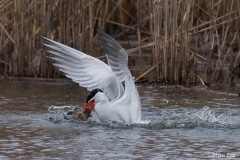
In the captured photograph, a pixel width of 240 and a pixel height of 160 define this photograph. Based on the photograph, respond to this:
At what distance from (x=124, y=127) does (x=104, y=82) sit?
0.63m

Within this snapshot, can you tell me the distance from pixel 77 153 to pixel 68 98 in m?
3.58

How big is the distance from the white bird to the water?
6.9 inches

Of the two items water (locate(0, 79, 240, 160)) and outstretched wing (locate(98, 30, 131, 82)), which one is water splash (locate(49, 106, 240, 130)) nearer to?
water (locate(0, 79, 240, 160))

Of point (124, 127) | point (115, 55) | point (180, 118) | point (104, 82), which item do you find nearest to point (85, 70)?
point (104, 82)

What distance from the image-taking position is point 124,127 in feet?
25.9

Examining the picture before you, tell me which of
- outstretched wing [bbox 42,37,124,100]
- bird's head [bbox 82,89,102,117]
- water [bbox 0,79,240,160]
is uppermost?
outstretched wing [bbox 42,37,124,100]

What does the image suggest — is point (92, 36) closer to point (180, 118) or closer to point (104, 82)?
point (104, 82)

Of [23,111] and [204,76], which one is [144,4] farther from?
[23,111]

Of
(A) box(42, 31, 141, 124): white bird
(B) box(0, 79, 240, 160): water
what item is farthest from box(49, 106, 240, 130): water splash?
(A) box(42, 31, 141, 124): white bird

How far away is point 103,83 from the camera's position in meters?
8.22

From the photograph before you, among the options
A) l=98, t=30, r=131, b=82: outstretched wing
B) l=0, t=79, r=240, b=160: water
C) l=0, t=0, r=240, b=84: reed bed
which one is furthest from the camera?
l=0, t=0, r=240, b=84: reed bed

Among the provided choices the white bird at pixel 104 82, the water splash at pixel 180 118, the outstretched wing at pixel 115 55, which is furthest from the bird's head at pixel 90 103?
the outstretched wing at pixel 115 55

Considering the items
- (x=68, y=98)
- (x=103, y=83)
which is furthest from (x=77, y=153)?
(x=68, y=98)

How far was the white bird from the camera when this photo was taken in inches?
313
